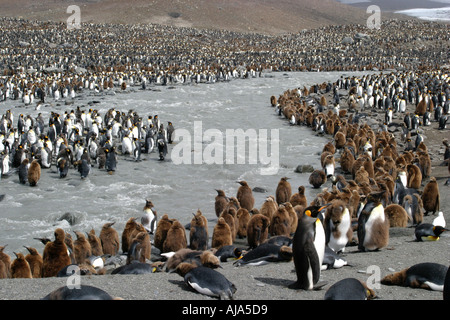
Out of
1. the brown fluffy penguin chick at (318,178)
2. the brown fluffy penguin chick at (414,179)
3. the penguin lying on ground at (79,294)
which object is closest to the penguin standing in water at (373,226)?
the penguin lying on ground at (79,294)

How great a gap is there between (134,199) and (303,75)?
1184 inches

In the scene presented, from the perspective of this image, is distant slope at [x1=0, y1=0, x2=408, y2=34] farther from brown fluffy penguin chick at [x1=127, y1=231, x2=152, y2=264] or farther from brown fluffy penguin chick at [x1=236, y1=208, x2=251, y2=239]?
brown fluffy penguin chick at [x1=127, y1=231, x2=152, y2=264]

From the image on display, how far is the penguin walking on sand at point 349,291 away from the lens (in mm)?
3725

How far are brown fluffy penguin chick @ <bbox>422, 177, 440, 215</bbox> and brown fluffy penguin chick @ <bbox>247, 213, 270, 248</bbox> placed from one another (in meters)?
3.51

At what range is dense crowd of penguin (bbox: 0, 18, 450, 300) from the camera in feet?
15.7

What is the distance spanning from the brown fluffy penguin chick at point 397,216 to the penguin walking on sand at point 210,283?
4116mm

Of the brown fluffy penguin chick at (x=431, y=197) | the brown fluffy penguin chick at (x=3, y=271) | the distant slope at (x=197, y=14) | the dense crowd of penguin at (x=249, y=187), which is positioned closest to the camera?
the dense crowd of penguin at (x=249, y=187)

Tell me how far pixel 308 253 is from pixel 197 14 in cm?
8227

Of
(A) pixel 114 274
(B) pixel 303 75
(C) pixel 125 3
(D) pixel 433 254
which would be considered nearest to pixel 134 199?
(A) pixel 114 274

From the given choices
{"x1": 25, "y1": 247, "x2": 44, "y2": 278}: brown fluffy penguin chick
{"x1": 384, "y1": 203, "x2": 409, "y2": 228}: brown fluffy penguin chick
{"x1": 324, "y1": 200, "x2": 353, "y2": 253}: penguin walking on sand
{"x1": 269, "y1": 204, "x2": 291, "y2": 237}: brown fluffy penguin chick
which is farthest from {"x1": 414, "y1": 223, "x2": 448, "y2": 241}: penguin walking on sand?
{"x1": 25, "y1": 247, "x2": 44, "y2": 278}: brown fluffy penguin chick

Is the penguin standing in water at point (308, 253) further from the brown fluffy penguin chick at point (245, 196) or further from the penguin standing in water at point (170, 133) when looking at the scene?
the penguin standing in water at point (170, 133)

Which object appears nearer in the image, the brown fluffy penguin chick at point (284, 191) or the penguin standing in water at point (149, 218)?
the penguin standing in water at point (149, 218)
